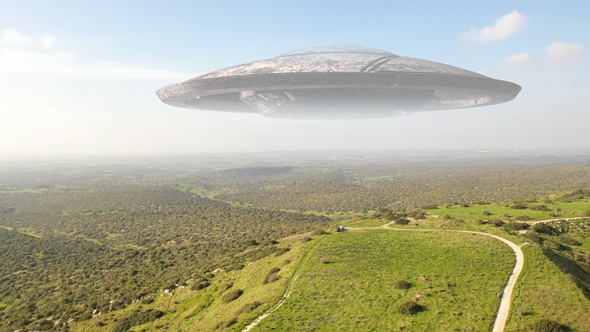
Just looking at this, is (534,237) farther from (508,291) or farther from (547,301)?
(547,301)

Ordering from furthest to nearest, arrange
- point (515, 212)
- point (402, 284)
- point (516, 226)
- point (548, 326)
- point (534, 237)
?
point (515, 212) < point (516, 226) < point (534, 237) < point (402, 284) < point (548, 326)

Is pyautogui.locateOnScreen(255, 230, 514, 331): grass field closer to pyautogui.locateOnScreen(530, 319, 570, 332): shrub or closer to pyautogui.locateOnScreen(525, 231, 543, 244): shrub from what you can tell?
pyautogui.locateOnScreen(530, 319, 570, 332): shrub

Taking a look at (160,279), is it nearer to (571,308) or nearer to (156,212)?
(571,308)

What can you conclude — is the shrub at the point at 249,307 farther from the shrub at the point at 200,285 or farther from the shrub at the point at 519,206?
the shrub at the point at 519,206

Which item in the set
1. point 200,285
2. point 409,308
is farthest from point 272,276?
point 409,308

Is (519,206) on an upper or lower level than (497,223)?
upper

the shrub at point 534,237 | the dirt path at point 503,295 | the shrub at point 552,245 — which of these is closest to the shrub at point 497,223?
the shrub at point 534,237
